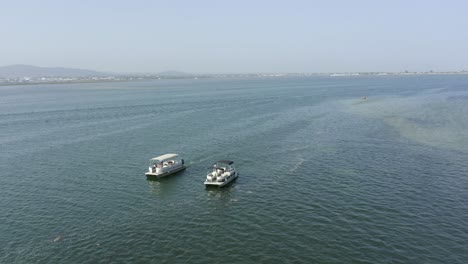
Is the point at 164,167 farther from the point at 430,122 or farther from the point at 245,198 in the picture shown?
the point at 430,122

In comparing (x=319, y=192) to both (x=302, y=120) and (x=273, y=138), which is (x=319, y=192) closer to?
(x=273, y=138)

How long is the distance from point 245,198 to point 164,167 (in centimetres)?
2006

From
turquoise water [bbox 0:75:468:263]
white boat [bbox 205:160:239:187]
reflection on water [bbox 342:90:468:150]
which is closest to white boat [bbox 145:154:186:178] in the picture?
turquoise water [bbox 0:75:468:263]

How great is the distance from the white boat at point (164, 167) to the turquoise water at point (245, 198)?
1.80 meters

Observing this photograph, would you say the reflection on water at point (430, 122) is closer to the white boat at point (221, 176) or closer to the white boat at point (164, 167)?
the white boat at point (221, 176)

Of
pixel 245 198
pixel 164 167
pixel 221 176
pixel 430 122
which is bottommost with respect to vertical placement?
pixel 245 198

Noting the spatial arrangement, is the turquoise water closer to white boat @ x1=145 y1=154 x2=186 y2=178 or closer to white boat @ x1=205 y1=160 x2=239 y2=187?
white boat @ x1=205 y1=160 x2=239 y2=187

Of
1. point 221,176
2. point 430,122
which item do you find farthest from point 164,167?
point 430,122

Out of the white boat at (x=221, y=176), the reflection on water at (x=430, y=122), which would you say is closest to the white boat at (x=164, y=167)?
the white boat at (x=221, y=176)

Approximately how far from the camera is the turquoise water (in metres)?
41.0

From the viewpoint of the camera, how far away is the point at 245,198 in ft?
185

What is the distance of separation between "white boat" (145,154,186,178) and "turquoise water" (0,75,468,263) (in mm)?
1796

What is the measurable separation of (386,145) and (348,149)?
11.1 m

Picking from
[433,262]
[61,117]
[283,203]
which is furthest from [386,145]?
[61,117]
